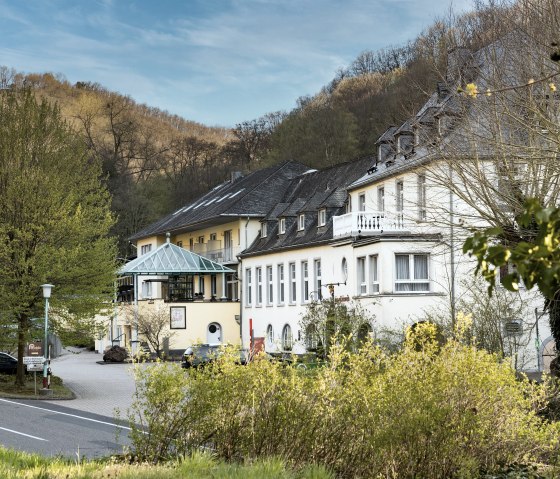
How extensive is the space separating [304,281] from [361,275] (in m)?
7.76

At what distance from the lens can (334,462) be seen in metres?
12.1

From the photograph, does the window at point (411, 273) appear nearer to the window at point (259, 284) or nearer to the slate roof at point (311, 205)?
the slate roof at point (311, 205)

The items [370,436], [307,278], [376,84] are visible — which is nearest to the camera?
[370,436]

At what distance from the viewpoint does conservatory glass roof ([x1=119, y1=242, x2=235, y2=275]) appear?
64.2m

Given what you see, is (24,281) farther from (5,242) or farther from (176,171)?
(176,171)

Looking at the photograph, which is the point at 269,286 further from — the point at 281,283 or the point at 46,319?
the point at 46,319

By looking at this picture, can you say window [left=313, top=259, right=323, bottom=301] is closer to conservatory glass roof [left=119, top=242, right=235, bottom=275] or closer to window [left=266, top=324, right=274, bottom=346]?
window [left=266, top=324, right=274, bottom=346]

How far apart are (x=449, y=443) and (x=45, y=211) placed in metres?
28.5

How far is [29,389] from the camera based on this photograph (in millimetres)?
39562

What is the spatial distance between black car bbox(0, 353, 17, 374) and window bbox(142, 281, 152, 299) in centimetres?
2330

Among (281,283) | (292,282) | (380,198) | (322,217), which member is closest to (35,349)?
(380,198)

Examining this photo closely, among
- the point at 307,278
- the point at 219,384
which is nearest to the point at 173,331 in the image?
the point at 307,278

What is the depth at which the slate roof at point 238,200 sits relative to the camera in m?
64.1

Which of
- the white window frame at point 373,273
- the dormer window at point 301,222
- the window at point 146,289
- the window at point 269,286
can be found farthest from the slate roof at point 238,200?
the white window frame at point 373,273
